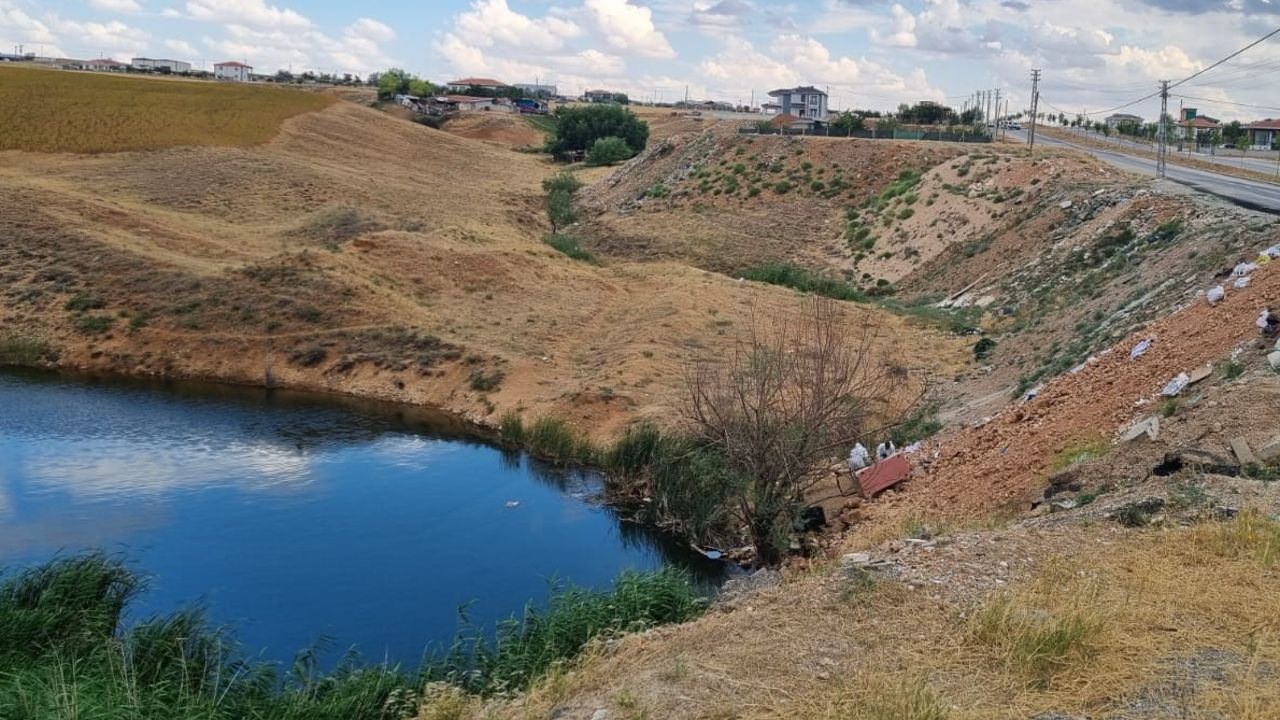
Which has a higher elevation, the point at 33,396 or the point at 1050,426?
the point at 1050,426

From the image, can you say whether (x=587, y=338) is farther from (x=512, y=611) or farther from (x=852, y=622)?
(x=852, y=622)

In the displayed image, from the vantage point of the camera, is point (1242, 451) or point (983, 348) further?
point (983, 348)

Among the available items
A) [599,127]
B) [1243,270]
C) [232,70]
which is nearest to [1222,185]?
[1243,270]

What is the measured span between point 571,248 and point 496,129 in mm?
64948

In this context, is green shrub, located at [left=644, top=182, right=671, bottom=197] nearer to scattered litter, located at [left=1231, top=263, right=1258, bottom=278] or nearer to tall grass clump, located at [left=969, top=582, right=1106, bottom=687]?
scattered litter, located at [left=1231, top=263, right=1258, bottom=278]

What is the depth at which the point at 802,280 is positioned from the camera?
1671 inches

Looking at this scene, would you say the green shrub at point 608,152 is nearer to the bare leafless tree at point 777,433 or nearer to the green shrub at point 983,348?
the green shrub at point 983,348

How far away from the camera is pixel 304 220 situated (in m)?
45.2

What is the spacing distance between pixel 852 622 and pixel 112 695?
7317 mm

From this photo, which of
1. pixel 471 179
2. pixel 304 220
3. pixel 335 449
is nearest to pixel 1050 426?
pixel 335 449

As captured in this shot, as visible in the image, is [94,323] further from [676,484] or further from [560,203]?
[560,203]

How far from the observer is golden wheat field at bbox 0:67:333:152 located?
2243 inches

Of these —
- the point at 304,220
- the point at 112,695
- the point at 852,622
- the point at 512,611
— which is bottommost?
the point at 512,611

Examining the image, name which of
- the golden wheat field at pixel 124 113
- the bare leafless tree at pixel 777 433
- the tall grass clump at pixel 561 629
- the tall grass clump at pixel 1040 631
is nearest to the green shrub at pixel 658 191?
the golden wheat field at pixel 124 113
